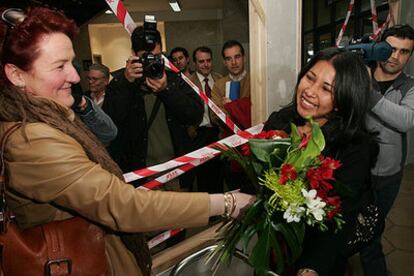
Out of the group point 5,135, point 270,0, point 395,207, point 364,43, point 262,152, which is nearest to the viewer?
point 5,135

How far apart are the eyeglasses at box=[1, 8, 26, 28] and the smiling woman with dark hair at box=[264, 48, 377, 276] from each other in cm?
100

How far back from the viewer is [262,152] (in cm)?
95

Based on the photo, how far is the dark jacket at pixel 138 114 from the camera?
1854 mm

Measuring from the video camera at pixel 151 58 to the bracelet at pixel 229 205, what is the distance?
97cm

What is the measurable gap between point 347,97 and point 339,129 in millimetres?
135

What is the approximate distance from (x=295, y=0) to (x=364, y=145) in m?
1.32

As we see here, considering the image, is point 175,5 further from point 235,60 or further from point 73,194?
point 73,194

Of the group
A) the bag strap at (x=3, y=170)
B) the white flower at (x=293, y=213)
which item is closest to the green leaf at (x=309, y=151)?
the white flower at (x=293, y=213)

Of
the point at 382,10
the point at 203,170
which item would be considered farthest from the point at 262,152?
the point at 382,10

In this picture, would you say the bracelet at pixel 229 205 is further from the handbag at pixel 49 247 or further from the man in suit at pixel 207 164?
the man in suit at pixel 207 164

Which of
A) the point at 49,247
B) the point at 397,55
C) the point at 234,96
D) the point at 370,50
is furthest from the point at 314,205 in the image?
the point at 234,96

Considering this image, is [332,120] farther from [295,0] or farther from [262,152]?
[295,0]

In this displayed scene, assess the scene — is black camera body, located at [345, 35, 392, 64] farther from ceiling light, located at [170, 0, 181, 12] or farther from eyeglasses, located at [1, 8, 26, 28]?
ceiling light, located at [170, 0, 181, 12]

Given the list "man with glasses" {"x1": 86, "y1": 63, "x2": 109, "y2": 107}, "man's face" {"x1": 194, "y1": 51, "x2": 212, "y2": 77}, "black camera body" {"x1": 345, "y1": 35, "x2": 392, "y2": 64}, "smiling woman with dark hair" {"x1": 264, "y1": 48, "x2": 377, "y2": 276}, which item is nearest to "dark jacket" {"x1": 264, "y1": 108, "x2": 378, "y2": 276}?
"smiling woman with dark hair" {"x1": 264, "y1": 48, "x2": 377, "y2": 276}
